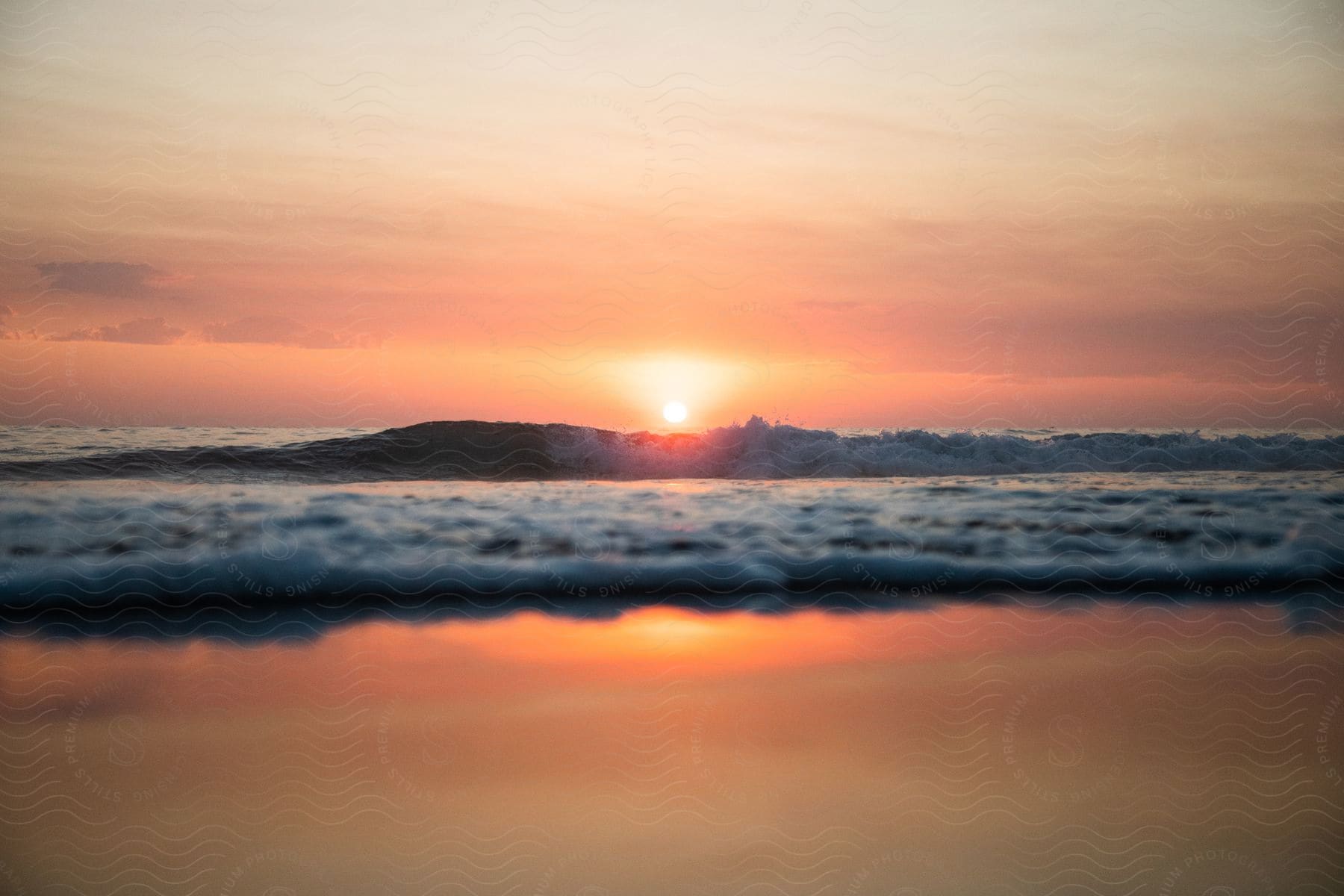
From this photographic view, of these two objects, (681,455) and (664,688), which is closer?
(664,688)

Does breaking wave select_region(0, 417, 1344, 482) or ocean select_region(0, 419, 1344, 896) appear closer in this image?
ocean select_region(0, 419, 1344, 896)

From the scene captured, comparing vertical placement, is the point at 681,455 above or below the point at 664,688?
above

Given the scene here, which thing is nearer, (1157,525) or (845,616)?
(845,616)

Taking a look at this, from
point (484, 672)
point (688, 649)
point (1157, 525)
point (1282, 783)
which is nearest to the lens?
point (1282, 783)

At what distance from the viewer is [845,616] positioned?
4.47 meters

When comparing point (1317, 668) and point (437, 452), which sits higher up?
point (437, 452)

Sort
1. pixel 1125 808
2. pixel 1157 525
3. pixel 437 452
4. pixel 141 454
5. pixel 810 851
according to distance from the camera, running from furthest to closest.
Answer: pixel 437 452 < pixel 141 454 < pixel 1157 525 < pixel 1125 808 < pixel 810 851

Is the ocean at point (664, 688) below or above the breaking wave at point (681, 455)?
below

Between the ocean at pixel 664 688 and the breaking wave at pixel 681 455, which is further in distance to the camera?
the breaking wave at pixel 681 455

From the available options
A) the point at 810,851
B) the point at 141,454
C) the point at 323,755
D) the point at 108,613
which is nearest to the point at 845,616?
the point at 810,851

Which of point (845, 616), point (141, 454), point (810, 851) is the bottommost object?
point (810, 851)

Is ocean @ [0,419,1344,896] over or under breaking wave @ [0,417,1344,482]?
under

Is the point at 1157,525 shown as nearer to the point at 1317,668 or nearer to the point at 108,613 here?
the point at 1317,668

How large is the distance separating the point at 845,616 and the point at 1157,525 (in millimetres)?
2966
